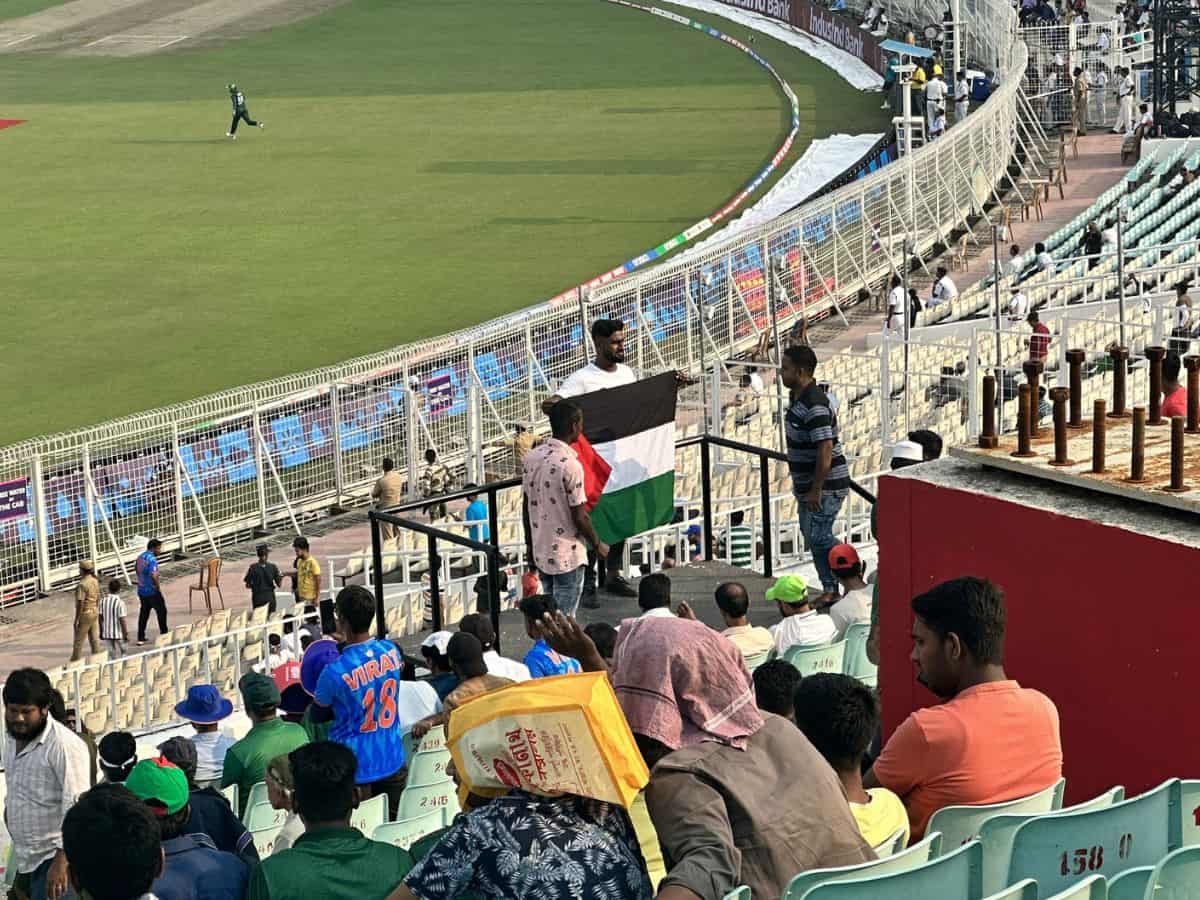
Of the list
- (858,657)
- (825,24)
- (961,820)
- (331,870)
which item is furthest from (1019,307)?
(825,24)

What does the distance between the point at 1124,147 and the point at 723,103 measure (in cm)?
1429

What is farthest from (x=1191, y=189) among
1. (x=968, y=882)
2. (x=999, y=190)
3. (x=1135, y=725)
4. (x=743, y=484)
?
(x=968, y=882)

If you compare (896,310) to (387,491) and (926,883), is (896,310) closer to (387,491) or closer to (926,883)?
(387,491)

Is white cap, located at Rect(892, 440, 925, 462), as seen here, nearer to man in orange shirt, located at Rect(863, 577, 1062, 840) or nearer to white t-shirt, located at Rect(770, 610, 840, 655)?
white t-shirt, located at Rect(770, 610, 840, 655)

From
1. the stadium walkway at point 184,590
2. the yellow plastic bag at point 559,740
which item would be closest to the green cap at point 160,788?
the yellow plastic bag at point 559,740

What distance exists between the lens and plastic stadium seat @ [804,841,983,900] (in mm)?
4613

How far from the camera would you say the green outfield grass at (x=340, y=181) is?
29.2 metres

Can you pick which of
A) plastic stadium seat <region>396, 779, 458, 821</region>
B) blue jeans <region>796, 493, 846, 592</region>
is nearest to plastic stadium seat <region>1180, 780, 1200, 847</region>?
plastic stadium seat <region>396, 779, 458, 821</region>

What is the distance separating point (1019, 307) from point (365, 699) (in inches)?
576

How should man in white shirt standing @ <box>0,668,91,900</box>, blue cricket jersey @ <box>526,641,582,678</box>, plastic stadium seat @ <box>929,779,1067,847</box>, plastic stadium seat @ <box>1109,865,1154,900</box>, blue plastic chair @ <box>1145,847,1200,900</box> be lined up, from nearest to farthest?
1. blue plastic chair @ <box>1145,847,1200,900</box>
2. plastic stadium seat @ <box>1109,865,1154,900</box>
3. plastic stadium seat @ <box>929,779,1067,847</box>
4. man in white shirt standing @ <box>0,668,91,900</box>
5. blue cricket jersey @ <box>526,641,582,678</box>

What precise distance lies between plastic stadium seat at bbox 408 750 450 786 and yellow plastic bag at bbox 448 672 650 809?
11.3 feet

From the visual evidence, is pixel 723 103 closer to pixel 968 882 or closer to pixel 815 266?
pixel 815 266

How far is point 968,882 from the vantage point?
4953mm

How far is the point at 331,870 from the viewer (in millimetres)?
5227
